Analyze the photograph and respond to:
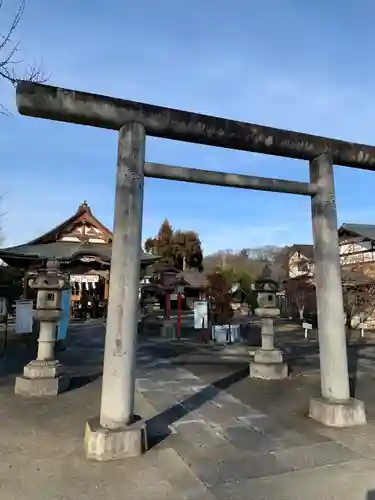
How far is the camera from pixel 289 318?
29.7m

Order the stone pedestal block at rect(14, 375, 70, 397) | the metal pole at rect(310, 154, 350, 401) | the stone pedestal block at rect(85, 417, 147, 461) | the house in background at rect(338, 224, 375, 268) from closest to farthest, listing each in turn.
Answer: the stone pedestal block at rect(85, 417, 147, 461) → the metal pole at rect(310, 154, 350, 401) → the stone pedestal block at rect(14, 375, 70, 397) → the house in background at rect(338, 224, 375, 268)

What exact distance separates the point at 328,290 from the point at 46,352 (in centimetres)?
493

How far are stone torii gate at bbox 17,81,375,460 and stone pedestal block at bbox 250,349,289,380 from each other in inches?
117

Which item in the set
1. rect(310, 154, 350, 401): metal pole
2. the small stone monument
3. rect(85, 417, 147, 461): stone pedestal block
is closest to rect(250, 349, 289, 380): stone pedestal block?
the small stone monument

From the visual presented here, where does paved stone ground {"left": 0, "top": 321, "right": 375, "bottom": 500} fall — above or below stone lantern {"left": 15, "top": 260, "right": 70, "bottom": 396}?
below

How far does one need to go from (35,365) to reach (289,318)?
25.3 meters

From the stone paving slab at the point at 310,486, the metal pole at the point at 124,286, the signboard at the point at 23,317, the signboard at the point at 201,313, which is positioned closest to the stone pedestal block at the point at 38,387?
the metal pole at the point at 124,286

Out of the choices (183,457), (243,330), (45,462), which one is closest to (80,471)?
(45,462)

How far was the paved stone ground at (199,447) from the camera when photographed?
3209 mm

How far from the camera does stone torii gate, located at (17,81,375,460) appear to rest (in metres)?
3.97

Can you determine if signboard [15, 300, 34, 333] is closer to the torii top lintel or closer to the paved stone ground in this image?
the paved stone ground

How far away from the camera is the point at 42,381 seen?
260 inches

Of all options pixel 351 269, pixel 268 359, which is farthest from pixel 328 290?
pixel 351 269

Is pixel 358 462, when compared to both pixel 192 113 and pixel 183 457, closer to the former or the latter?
pixel 183 457
